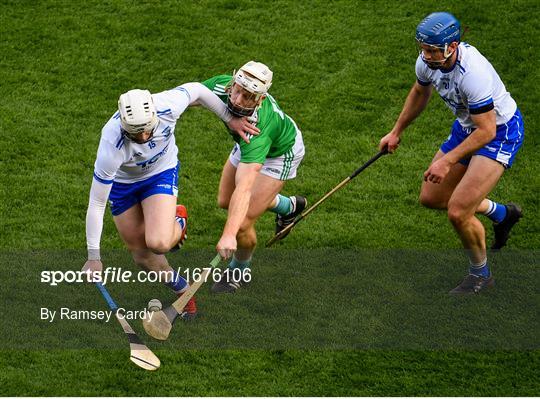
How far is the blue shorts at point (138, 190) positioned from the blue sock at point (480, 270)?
2496mm

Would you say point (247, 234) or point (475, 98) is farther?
point (247, 234)

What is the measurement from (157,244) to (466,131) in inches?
102

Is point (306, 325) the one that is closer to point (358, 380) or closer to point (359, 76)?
point (358, 380)

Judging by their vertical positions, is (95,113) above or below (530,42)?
below

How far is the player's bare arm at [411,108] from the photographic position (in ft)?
30.7

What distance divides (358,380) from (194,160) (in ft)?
12.9

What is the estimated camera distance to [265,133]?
8.81 meters

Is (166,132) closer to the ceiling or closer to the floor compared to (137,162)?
closer to the ceiling

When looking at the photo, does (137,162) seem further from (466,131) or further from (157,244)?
(466,131)

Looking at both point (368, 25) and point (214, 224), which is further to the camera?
point (368, 25)

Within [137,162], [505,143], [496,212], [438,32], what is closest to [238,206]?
[137,162]

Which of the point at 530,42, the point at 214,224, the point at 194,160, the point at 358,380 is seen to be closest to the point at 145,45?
the point at 194,160

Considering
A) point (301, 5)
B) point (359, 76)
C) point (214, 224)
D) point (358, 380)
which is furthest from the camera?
point (301, 5)

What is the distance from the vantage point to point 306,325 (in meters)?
8.82
